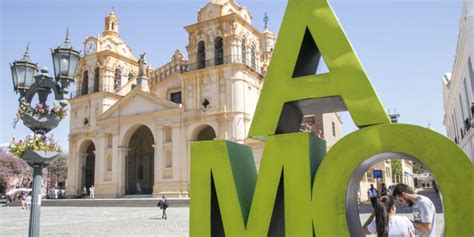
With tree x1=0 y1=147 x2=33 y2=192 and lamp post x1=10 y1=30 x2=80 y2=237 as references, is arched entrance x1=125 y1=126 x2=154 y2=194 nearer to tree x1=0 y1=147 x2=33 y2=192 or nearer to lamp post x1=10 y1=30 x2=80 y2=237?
tree x1=0 y1=147 x2=33 y2=192

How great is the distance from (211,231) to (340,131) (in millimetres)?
Result: 33859

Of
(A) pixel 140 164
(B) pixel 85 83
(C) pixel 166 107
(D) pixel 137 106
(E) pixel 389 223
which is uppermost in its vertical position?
(B) pixel 85 83

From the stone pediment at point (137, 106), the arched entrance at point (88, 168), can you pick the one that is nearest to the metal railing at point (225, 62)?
the stone pediment at point (137, 106)

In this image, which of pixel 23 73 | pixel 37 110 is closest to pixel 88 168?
pixel 23 73

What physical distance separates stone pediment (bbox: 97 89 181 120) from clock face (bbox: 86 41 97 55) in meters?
7.85

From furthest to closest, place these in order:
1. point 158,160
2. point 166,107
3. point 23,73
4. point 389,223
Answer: point 166,107 < point 158,160 < point 23,73 < point 389,223

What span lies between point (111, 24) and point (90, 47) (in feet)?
12.5

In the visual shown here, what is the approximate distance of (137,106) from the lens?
34.1 metres

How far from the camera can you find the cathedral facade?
100ft

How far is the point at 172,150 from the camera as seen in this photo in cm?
3150

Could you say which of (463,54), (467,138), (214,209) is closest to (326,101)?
(214,209)

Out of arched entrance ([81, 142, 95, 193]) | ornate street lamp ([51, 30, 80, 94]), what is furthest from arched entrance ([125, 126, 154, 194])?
ornate street lamp ([51, 30, 80, 94])

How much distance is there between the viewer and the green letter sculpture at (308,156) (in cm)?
446

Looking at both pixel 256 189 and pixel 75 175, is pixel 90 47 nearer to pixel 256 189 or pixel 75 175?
pixel 75 175
